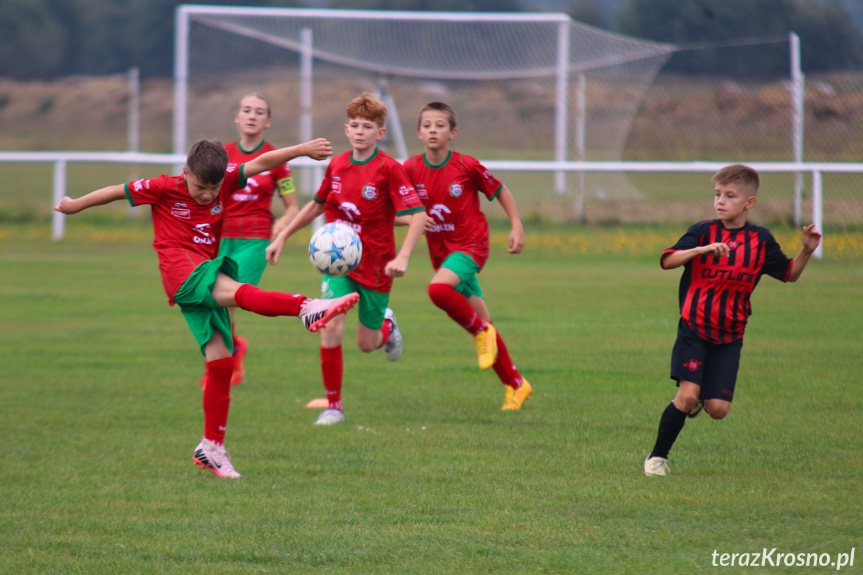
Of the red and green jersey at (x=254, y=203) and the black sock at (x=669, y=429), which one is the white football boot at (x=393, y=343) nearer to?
the red and green jersey at (x=254, y=203)

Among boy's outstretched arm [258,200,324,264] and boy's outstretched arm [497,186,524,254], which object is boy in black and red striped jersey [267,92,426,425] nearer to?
boy's outstretched arm [258,200,324,264]

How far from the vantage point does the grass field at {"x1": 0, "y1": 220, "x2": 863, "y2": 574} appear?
129 inches

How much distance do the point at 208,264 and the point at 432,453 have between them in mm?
1412

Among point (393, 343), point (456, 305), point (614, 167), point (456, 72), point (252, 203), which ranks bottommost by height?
point (393, 343)

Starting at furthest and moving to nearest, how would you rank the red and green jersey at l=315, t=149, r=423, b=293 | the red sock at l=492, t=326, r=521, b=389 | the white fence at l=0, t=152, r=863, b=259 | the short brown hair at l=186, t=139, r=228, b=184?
the white fence at l=0, t=152, r=863, b=259, the red sock at l=492, t=326, r=521, b=389, the red and green jersey at l=315, t=149, r=423, b=293, the short brown hair at l=186, t=139, r=228, b=184

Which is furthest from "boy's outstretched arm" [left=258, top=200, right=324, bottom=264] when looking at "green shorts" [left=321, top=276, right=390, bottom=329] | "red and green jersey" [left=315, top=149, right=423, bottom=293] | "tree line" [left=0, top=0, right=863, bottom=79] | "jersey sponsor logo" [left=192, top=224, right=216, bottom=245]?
"tree line" [left=0, top=0, right=863, bottom=79]

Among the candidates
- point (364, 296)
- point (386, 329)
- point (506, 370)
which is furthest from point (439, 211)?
point (506, 370)

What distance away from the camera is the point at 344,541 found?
11.0 ft

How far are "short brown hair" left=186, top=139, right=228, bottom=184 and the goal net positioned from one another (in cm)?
1283

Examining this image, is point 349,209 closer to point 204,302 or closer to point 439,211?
point 439,211

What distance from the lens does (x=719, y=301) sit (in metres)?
4.11

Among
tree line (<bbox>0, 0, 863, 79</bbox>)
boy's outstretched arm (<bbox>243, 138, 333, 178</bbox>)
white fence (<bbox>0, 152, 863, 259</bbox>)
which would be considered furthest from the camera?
tree line (<bbox>0, 0, 863, 79</bbox>)

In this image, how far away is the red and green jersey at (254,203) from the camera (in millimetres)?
6246

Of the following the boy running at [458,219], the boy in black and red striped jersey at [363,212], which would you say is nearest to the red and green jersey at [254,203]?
the boy in black and red striped jersey at [363,212]
